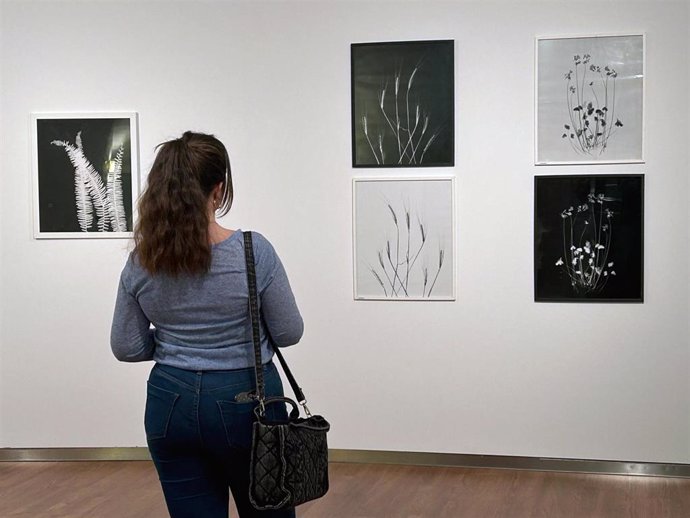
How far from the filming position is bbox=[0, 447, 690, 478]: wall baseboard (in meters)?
4.73

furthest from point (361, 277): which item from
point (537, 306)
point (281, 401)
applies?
point (281, 401)

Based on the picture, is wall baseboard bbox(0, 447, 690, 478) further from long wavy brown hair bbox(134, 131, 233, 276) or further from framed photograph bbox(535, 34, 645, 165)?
long wavy brown hair bbox(134, 131, 233, 276)

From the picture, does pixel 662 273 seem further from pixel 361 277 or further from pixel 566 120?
pixel 361 277

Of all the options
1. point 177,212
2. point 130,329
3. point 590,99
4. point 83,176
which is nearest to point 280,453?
point 130,329

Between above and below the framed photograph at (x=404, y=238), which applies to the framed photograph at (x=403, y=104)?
above

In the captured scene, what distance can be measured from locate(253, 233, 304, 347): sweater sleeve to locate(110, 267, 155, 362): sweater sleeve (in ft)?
1.02

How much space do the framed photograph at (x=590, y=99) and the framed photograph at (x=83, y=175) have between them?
223cm

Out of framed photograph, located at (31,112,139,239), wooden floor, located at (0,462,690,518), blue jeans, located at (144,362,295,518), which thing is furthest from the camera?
framed photograph, located at (31,112,139,239)

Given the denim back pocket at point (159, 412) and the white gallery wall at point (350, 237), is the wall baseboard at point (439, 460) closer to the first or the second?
→ the white gallery wall at point (350, 237)

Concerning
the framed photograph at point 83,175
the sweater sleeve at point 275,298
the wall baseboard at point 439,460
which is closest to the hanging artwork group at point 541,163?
the wall baseboard at point 439,460

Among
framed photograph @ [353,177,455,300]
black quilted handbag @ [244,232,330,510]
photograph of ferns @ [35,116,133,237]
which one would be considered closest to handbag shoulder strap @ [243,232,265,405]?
black quilted handbag @ [244,232,330,510]

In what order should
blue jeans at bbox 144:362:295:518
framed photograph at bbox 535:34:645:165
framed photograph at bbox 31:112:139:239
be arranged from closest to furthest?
blue jeans at bbox 144:362:295:518
framed photograph at bbox 535:34:645:165
framed photograph at bbox 31:112:139:239

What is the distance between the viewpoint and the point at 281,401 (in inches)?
87.5

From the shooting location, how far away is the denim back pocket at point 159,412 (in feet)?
7.14
